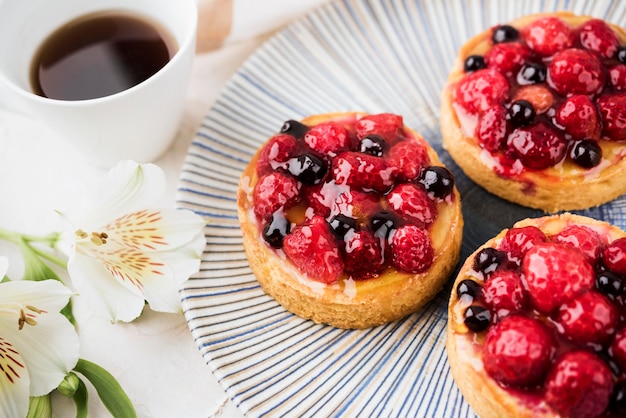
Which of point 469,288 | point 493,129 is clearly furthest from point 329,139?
point 469,288

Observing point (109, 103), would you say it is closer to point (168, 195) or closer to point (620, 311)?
point (168, 195)

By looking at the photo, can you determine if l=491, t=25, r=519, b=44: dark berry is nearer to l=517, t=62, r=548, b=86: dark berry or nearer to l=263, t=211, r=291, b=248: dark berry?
l=517, t=62, r=548, b=86: dark berry

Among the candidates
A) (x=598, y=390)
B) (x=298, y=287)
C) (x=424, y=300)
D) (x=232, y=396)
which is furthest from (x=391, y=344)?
(x=598, y=390)

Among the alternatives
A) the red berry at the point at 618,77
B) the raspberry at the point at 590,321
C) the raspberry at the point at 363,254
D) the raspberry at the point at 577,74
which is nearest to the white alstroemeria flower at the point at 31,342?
the raspberry at the point at 363,254

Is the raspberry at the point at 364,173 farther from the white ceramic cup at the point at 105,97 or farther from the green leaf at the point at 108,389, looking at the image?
the green leaf at the point at 108,389

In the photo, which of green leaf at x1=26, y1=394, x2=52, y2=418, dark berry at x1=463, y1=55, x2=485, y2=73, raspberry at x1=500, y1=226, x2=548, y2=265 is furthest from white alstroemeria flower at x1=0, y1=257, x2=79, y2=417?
dark berry at x1=463, y1=55, x2=485, y2=73

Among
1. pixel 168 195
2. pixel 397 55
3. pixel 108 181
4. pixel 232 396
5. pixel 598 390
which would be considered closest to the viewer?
pixel 598 390
